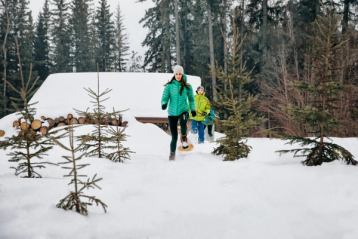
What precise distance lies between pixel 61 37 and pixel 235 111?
149 feet

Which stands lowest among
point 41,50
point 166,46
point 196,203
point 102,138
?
point 196,203

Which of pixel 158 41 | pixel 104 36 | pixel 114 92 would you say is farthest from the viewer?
pixel 104 36

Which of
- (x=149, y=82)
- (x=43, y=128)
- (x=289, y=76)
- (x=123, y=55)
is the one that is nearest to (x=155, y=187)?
(x=43, y=128)

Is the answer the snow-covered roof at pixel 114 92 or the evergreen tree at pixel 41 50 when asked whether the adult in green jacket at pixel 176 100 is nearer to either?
the snow-covered roof at pixel 114 92

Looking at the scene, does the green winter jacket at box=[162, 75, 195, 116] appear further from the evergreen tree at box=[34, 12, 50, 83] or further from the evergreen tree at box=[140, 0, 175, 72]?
the evergreen tree at box=[34, 12, 50, 83]

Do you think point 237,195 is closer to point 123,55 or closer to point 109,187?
point 109,187

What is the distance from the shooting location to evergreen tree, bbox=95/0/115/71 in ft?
163

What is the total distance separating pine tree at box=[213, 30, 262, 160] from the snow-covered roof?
1067 cm

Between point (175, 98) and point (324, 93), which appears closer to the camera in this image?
point (324, 93)

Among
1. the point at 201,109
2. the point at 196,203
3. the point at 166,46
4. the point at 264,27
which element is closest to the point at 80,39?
the point at 166,46

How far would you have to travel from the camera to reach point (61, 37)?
Result: 47219 mm

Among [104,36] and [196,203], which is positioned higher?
[104,36]

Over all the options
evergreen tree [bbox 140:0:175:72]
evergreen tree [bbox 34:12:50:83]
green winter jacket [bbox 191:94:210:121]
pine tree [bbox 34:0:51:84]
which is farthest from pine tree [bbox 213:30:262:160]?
evergreen tree [bbox 34:12:50:83]

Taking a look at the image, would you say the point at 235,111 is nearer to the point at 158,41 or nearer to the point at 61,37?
the point at 158,41
